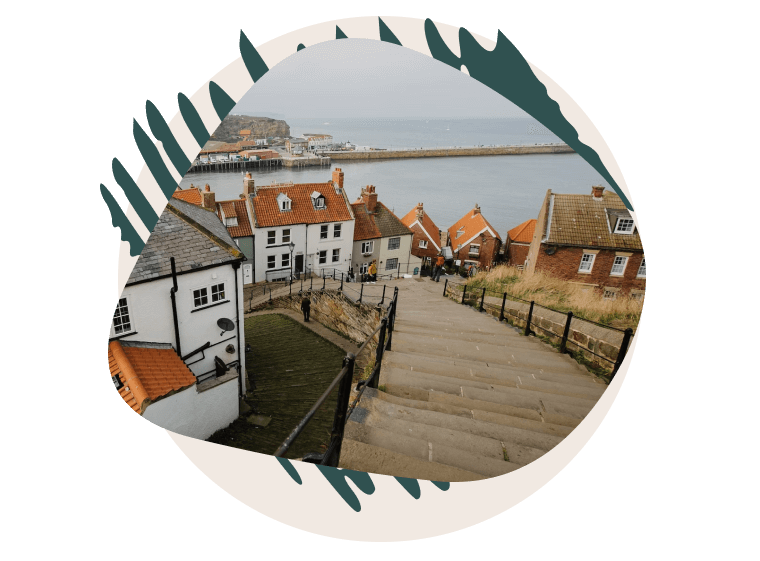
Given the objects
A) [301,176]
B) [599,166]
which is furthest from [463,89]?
[301,176]

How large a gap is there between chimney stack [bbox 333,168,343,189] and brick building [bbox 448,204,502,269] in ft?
2.47

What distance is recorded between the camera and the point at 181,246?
65.9 inches

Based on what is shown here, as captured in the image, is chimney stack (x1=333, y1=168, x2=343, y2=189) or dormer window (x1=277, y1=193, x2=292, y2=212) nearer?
chimney stack (x1=333, y1=168, x2=343, y2=189)

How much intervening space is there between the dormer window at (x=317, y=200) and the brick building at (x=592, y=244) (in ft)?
4.67

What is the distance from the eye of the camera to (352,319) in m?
6.90

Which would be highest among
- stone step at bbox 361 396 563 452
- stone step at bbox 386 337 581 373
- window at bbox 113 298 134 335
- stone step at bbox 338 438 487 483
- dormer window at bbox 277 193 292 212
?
dormer window at bbox 277 193 292 212

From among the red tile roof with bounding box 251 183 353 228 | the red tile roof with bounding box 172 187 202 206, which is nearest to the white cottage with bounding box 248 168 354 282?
the red tile roof with bounding box 251 183 353 228

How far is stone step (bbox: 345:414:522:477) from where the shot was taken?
1.88 meters

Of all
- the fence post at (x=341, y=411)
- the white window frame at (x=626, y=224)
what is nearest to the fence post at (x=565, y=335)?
the white window frame at (x=626, y=224)

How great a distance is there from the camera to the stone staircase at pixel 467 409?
1.90 metres

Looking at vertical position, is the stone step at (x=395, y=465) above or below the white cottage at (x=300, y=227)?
below

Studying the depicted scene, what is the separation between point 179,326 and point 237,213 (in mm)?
975

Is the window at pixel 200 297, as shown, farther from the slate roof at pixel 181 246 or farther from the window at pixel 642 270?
Result: the window at pixel 642 270

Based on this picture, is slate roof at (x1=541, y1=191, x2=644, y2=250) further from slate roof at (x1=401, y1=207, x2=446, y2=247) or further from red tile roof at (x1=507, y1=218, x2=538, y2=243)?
slate roof at (x1=401, y1=207, x2=446, y2=247)
